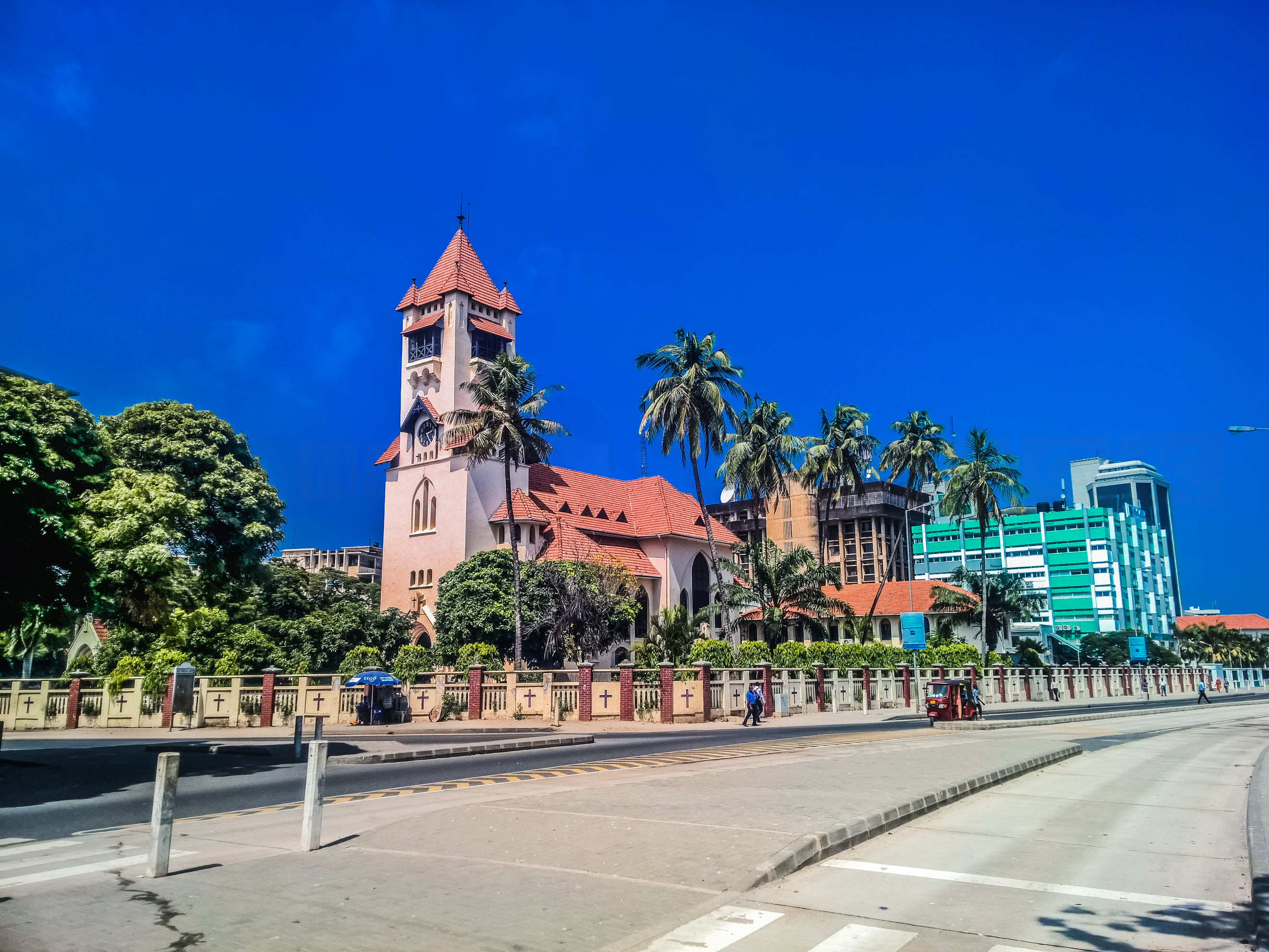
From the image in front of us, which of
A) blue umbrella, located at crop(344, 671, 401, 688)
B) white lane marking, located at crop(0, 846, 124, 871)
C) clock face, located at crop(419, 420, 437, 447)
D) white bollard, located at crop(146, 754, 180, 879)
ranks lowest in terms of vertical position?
white lane marking, located at crop(0, 846, 124, 871)

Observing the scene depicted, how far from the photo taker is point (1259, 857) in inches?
327

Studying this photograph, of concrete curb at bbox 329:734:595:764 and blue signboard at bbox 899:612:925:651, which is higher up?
blue signboard at bbox 899:612:925:651

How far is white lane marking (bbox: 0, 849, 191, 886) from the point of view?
7676 millimetres

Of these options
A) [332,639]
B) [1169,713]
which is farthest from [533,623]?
[1169,713]

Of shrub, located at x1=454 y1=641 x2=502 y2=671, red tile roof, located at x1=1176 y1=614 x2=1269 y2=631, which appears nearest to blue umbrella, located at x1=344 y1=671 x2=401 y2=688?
shrub, located at x1=454 y1=641 x2=502 y2=671

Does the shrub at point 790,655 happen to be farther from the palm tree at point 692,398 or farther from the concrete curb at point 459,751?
the concrete curb at point 459,751

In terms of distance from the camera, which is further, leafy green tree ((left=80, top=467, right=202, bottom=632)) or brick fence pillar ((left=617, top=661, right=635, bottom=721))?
brick fence pillar ((left=617, top=661, right=635, bottom=721))

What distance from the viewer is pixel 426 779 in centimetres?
1562

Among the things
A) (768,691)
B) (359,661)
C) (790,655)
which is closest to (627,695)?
(768,691)

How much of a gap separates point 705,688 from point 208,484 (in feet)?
84.3

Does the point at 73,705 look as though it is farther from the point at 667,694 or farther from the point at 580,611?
the point at 580,611

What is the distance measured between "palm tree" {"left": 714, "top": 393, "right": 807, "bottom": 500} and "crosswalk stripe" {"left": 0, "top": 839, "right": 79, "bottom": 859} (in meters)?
45.7

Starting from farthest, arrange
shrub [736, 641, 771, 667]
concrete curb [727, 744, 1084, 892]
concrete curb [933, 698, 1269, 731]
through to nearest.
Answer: shrub [736, 641, 771, 667] < concrete curb [933, 698, 1269, 731] < concrete curb [727, 744, 1084, 892]

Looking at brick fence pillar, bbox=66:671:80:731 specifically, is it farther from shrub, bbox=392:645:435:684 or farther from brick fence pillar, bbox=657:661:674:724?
brick fence pillar, bbox=657:661:674:724
